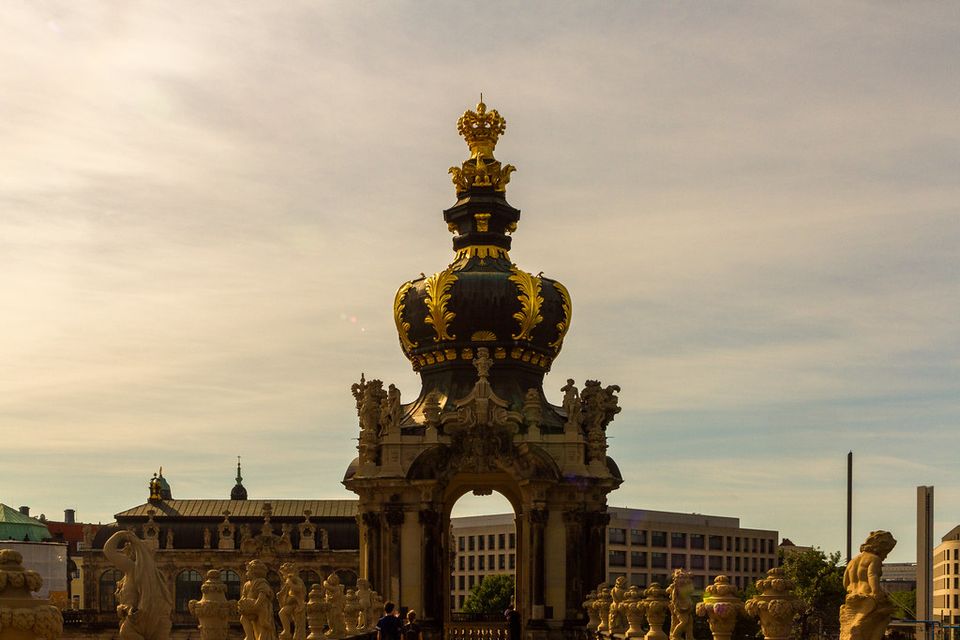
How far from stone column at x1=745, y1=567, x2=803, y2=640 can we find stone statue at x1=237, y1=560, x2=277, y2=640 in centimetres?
884

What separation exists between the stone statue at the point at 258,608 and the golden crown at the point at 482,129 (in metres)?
30.0

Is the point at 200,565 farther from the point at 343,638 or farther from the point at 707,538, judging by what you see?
the point at 343,638

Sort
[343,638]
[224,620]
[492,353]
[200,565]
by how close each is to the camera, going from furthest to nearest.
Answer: [200,565] < [492,353] < [343,638] < [224,620]

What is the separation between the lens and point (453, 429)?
4847 centimetres

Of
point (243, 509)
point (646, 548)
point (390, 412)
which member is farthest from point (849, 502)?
point (646, 548)

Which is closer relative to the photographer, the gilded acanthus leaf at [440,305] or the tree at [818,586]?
the gilded acanthus leaf at [440,305]

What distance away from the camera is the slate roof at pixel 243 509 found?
132125mm

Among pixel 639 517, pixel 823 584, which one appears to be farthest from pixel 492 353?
pixel 639 517

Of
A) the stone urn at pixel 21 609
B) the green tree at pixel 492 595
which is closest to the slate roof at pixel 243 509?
the green tree at pixel 492 595

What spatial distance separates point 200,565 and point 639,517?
223 ft

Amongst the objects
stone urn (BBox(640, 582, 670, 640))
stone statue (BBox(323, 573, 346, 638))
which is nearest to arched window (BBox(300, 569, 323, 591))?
stone statue (BBox(323, 573, 346, 638))

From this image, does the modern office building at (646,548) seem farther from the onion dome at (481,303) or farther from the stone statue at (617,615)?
the stone statue at (617,615)

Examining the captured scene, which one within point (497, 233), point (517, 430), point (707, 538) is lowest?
point (707, 538)

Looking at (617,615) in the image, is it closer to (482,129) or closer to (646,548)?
(482,129)
